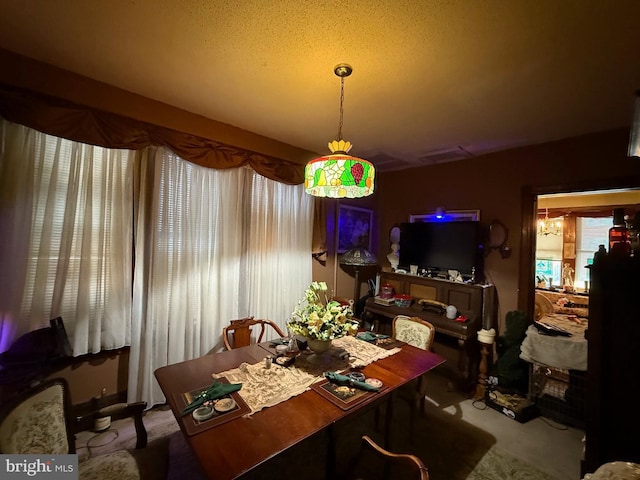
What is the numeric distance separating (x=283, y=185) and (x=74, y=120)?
1.79 meters

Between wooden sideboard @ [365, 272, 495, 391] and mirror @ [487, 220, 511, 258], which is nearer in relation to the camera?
wooden sideboard @ [365, 272, 495, 391]

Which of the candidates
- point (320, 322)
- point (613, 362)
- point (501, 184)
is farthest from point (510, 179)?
point (320, 322)

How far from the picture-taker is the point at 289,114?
2334 millimetres

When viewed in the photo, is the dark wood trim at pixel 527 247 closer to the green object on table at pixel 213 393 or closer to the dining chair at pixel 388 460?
the dining chair at pixel 388 460

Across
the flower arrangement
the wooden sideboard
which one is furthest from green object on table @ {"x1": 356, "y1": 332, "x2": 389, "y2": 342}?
the wooden sideboard

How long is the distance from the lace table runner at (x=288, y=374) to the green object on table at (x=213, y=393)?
5 cm

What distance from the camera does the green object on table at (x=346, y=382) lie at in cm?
141

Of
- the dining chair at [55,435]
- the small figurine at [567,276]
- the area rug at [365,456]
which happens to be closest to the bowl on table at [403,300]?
the area rug at [365,456]

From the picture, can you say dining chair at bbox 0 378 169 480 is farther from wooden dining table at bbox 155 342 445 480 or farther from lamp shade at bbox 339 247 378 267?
lamp shade at bbox 339 247 378 267

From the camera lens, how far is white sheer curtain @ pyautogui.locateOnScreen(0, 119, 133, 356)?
1.66m

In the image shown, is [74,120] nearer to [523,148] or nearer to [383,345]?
[383,345]

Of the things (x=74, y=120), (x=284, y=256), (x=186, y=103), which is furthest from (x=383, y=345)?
(x=74, y=120)

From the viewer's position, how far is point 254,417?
1.19 meters

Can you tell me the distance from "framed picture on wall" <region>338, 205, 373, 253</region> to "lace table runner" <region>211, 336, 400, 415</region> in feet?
6.29
